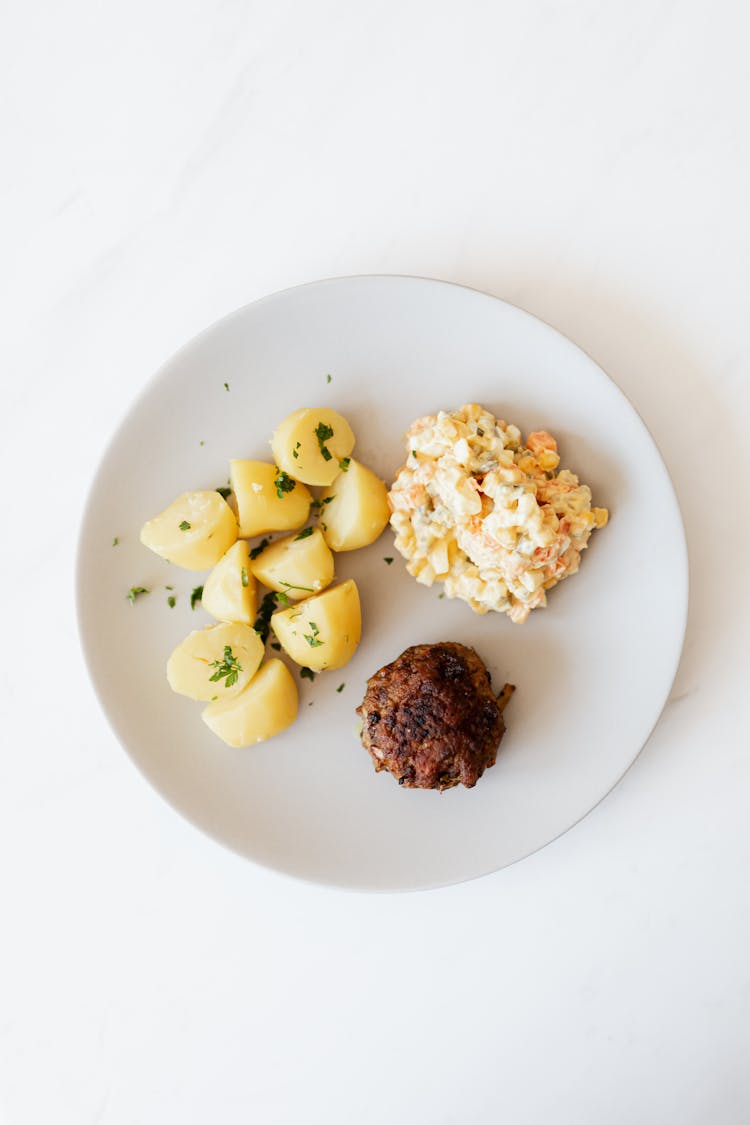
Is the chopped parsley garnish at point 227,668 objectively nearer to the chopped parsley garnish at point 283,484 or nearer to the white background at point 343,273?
the chopped parsley garnish at point 283,484

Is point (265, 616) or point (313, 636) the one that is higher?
point (265, 616)

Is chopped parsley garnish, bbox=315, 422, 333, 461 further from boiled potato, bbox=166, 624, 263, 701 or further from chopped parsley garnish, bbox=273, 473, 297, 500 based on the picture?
boiled potato, bbox=166, 624, 263, 701

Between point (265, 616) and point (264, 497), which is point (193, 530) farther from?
point (265, 616)

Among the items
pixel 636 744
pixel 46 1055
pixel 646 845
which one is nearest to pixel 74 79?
pixel 636 744

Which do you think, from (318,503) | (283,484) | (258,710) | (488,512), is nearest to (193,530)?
(283,484)

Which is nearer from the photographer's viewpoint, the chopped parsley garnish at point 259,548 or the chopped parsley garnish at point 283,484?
the chopped parsley garnish at point 283,484

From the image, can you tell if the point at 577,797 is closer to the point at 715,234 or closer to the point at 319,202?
the point at 715,234

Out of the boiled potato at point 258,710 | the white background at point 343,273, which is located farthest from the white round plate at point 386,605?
the white background at point 343,273
